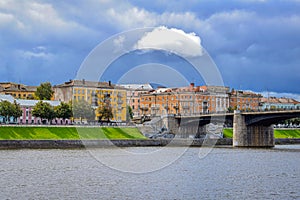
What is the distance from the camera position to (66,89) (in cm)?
14675

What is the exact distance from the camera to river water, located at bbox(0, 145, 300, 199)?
33.3 metres

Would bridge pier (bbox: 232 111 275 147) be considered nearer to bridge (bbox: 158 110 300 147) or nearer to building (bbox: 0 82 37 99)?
bridge (bbox: 158 110 300 147)

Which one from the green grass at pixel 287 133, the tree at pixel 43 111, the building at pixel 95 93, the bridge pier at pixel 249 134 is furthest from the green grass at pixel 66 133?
the green grass at pixel 287 133

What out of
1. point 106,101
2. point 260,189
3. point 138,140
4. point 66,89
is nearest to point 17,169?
point 260,189

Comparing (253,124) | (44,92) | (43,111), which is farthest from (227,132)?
(44,92)

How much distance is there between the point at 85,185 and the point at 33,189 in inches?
150

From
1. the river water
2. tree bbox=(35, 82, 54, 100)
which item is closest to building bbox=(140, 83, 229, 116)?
tree bbox=(35, 82, 54, 100)

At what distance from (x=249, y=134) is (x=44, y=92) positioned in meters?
66.8

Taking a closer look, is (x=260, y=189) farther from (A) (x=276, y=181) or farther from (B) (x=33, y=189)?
(B) (x=33, y=189)

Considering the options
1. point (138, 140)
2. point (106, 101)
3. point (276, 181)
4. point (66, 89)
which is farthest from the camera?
point (66, 89)

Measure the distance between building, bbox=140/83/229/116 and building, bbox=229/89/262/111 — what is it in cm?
951

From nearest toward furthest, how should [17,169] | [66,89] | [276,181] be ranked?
1. [276,181]
2. [17,169]
3. [66,89]

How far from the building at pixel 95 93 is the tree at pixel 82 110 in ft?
42.3

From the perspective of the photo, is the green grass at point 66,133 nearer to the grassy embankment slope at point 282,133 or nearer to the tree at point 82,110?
the tree at point 82,110
